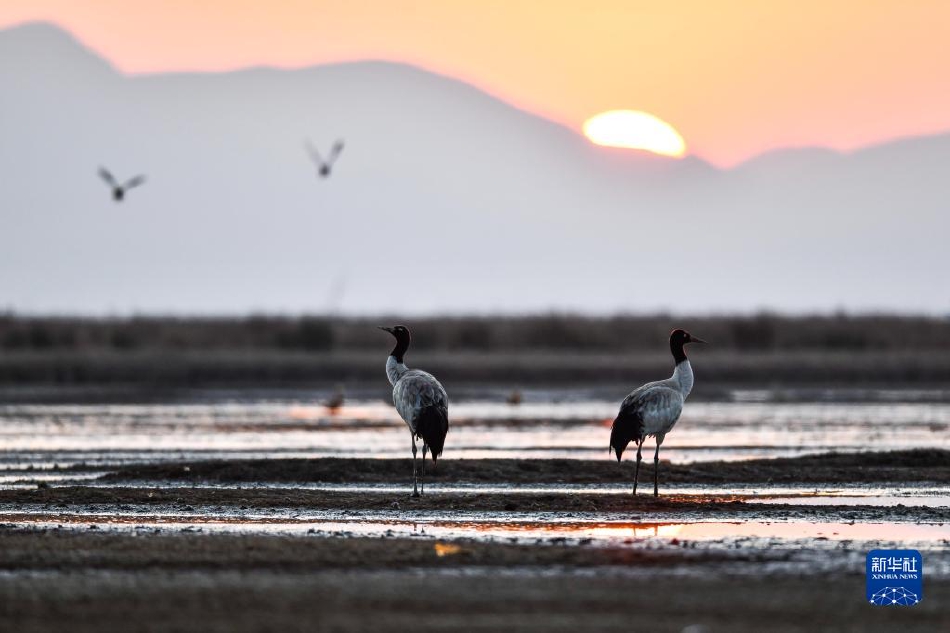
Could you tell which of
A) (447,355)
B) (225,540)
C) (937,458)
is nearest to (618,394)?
(447,355)

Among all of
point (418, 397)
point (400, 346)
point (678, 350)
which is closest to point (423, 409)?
point (418, 397)

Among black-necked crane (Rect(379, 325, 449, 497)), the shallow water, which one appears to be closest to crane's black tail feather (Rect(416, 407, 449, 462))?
black-necked crane (Rect(379, 325, 449, 497))

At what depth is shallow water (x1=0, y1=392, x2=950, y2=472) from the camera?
28.2 m

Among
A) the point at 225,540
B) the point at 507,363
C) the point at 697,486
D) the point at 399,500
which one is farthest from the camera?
the point at 507,363

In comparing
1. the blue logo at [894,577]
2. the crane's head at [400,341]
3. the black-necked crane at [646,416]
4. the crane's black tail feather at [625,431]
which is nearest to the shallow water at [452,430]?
the crane's head at [400,341]

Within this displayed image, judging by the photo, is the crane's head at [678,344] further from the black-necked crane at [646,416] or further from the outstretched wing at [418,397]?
the outstretched wing at [418,397]

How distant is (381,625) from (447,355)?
51139 millimetres

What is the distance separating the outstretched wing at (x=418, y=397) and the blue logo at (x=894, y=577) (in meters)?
7.79

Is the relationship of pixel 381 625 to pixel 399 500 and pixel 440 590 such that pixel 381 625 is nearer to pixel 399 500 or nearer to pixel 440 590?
pixel 440 590

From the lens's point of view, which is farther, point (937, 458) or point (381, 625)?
point (937, 458)

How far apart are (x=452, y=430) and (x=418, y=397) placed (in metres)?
13.0

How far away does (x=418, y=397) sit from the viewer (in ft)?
69.4

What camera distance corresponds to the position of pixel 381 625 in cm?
1187

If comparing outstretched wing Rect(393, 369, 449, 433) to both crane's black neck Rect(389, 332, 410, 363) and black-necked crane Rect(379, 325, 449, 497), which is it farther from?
crane's black neck Rect(389, 332, 410, 363)
